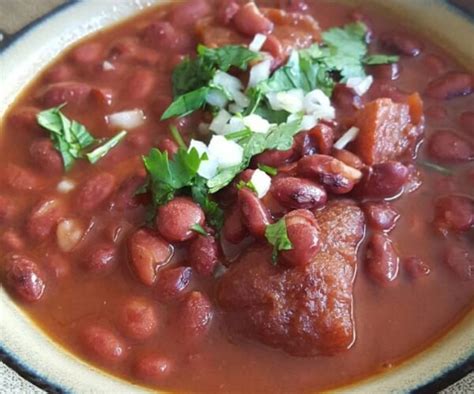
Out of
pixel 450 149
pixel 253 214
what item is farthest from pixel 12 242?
pixel 450 149

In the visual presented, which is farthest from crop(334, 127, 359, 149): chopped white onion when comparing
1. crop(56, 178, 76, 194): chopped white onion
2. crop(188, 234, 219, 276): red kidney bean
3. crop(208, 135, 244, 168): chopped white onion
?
crop(56, 178, 76, 194): chopped white onion

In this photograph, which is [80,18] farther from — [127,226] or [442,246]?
[442,246]

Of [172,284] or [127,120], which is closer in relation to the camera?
[172,284]

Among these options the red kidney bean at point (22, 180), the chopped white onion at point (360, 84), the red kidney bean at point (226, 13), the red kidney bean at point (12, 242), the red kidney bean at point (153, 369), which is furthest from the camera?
the red kidney bean at point (226, 13)

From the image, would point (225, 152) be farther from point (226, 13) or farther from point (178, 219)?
point (226, 13)

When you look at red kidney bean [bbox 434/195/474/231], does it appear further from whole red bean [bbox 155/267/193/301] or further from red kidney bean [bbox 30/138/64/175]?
red kidney bean [bbox 30/138/64/175]

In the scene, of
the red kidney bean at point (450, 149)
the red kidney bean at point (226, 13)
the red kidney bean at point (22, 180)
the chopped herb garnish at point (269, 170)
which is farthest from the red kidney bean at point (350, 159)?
the red kidney bean at point (22, 180)

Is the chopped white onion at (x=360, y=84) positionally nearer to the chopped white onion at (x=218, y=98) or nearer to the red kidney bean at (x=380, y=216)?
the chopped white onion at (x=218, y=98)
